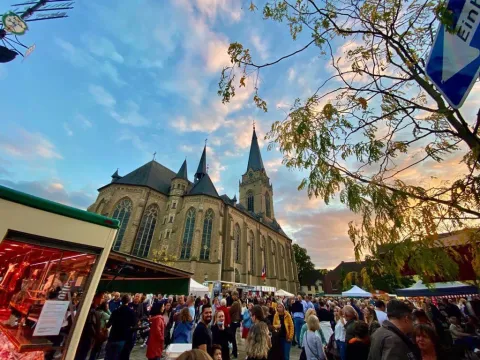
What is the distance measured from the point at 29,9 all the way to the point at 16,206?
3317 cm

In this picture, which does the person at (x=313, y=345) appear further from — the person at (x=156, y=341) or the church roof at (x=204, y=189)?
the church roof at (x=204, y=189)

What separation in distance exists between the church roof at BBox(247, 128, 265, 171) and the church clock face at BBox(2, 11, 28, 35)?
39102mm

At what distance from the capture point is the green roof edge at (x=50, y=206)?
99.9 inches

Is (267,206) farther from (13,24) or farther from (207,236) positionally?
(13,24)

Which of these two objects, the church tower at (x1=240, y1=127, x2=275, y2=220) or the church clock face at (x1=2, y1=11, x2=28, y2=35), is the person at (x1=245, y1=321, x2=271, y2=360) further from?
the church tower at (x1=240, y1=127, x2=275, y2=220)

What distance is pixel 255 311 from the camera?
4289 millimetres

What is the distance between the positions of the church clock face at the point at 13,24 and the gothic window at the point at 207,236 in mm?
24149

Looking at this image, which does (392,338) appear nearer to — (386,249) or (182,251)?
(386,249)

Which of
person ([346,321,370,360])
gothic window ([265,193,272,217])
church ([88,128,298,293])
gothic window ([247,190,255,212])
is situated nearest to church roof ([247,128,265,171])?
gothic window ([247,190,255,212])

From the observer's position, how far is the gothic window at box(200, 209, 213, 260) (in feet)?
86.8

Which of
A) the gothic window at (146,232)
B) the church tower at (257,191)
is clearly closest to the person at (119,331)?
the gothic window at (146,232)

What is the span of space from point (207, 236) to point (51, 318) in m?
25.7

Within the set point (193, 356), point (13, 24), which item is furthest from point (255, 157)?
point (193, 356)

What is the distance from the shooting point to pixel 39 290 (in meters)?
2.96
